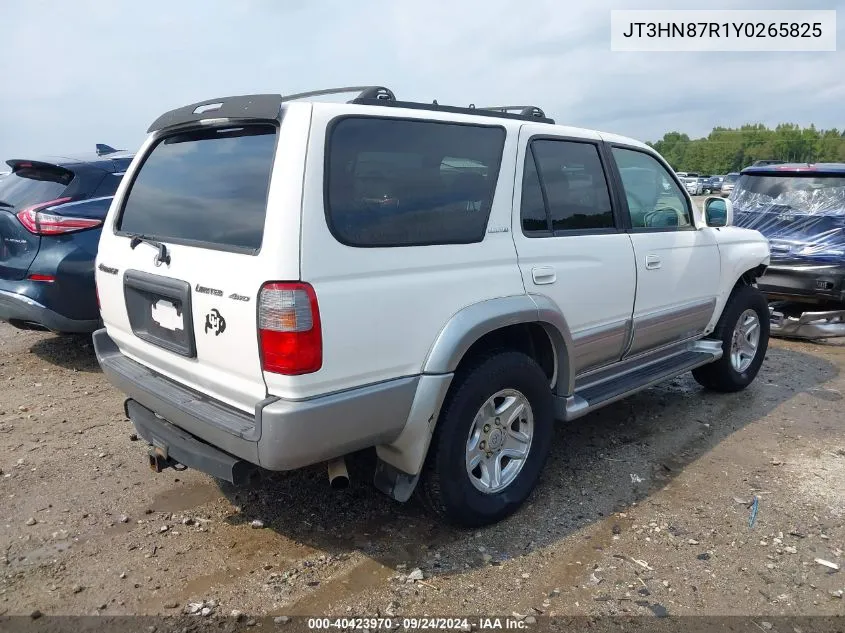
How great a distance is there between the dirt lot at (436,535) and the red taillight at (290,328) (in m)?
0.92

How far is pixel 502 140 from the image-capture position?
10.2 feet

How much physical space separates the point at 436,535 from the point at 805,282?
5.47 meters

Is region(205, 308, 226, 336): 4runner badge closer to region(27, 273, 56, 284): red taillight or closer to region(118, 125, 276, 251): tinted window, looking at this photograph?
region(118, 125, 276, 251): tinted window

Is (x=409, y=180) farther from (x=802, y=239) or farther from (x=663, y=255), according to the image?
(x=802, y=239)

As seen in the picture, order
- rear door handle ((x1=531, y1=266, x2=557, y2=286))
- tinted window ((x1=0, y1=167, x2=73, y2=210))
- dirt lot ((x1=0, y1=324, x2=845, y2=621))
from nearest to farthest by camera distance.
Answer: dirt lot ((x1=0, y1=324, x2=845, y2=621)), rear door handle ((x1=531, y1=266, x2=557, y2=286)), tinted window ((x1=0, y1=167, x2=73, y2=210))

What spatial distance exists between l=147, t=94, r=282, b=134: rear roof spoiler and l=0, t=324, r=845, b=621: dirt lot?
164cm

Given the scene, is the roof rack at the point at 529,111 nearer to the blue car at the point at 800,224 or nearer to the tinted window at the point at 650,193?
the tinted window at the point at 650,193

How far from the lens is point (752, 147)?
108 metres

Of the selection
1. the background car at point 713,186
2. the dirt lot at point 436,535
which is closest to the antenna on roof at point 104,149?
the dirt lot at point 436,535

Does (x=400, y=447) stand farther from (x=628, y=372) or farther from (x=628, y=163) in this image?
(x=628, y=163)

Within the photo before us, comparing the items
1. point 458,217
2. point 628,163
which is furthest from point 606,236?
point 458,217

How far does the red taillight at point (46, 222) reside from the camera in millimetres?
4938

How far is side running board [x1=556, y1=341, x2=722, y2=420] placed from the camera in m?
3.38

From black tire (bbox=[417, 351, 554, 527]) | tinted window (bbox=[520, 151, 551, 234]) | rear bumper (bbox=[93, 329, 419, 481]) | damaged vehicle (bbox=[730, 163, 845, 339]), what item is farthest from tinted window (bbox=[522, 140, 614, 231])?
damaged vehicle (bbox=[730, 163, 845, 339])
